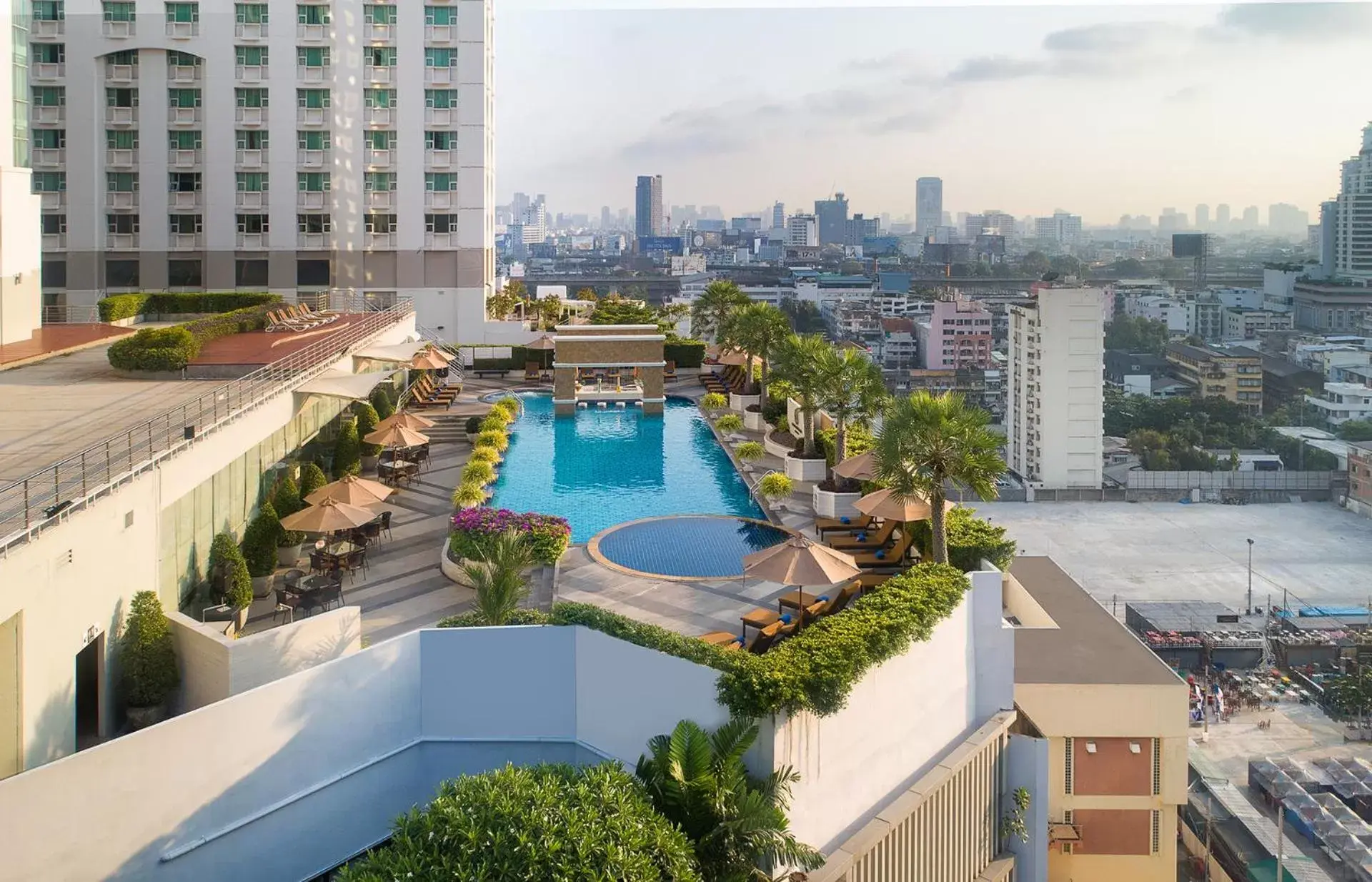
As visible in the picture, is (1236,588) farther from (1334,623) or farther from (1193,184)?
(1193,184)

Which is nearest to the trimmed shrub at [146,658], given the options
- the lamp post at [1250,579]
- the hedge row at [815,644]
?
the hedge row at [815,644]

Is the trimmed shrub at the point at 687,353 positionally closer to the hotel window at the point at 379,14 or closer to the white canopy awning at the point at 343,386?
the hotel window at the point at 379,14

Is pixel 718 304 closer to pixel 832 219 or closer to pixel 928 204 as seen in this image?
pixel 928 204

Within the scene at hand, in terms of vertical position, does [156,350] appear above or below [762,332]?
below

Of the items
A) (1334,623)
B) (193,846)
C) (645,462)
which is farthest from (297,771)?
(1334,623)

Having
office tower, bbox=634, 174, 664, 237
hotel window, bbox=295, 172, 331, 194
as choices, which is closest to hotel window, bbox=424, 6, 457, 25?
hotel window, bbox=295, 172, 331, 194

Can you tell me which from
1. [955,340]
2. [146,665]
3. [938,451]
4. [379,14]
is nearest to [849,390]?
[938,451]

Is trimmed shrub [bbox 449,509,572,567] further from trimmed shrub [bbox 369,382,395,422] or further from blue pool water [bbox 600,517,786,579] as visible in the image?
trimmed shrub [bbox 369,382,395,422]
